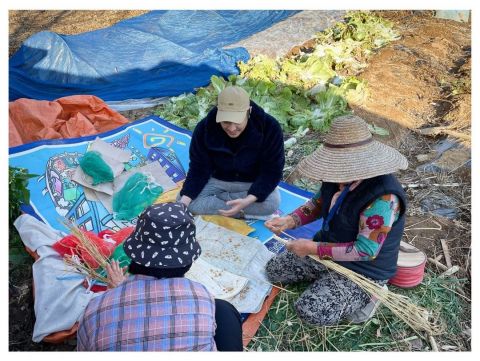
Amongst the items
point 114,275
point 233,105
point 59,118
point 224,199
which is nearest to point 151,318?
point 114,275

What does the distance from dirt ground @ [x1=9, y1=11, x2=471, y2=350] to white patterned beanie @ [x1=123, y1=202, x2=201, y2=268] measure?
1230 mm

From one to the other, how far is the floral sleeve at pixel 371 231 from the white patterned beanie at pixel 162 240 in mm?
1015

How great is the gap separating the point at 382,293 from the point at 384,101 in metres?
3.54

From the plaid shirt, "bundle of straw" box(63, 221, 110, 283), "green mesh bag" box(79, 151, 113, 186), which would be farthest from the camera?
"green mesh bag" box(79, 151, 113, 186)

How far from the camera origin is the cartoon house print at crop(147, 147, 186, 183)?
441cm

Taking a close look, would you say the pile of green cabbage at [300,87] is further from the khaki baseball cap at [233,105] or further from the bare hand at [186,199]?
the khaki baseball cap at [233,105]

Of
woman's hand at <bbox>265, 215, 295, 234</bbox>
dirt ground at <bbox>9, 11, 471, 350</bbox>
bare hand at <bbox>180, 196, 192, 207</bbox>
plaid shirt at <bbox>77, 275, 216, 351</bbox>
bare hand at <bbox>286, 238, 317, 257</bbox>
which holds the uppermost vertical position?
plaid shirt at <bbox>77, 275, 216, 351</bbox>

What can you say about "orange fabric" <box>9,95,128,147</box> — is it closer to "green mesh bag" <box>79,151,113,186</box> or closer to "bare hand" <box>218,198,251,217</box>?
"green mesh bag" <box>79,151,113,186</box>

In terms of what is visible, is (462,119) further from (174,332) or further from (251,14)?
(174,332)

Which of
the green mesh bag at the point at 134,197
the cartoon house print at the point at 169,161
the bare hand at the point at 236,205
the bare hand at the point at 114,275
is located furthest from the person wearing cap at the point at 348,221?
the cartoon house print at the point at 169,161

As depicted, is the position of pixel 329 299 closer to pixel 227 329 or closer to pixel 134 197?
pixel 227 329

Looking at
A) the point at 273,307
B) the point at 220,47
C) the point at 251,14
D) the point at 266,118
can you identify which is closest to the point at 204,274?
the point at 273,307

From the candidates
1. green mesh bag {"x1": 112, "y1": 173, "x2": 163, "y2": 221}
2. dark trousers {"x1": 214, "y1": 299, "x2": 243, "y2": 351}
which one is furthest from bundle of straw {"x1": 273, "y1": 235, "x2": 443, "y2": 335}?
green mesh bag {"x1": 112, "y1": 173, "x2": 163, "y2": 221}

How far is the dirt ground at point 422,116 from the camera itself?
3576 mm
